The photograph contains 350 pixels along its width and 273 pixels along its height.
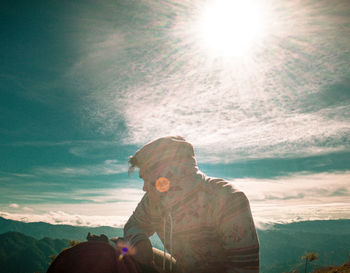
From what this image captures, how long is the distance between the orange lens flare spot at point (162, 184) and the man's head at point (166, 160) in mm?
31

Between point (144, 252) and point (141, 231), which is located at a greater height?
point (141, 231)

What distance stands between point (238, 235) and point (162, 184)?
4.76 ft

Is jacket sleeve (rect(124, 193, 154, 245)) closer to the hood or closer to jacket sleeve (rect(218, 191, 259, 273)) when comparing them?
the hood

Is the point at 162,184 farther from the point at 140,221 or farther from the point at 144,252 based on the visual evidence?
the point at 140,221

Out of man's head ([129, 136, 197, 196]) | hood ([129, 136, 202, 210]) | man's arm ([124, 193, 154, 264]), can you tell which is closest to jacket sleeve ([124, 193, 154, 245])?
man's arm ([124, 193, 154, 264])

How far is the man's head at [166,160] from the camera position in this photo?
361 cm

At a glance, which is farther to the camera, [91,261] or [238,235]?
[238,235]

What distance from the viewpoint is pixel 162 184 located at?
3.61 meters

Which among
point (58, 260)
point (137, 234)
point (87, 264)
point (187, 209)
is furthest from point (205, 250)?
point (58, 260)

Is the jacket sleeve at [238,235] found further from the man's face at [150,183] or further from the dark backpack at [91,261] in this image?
the dark backpack at [91,261]

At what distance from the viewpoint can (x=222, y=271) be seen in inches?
124

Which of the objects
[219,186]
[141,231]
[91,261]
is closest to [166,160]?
[219,186]

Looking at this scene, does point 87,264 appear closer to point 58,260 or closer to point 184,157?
point 58,260

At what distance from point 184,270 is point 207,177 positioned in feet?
5.31
